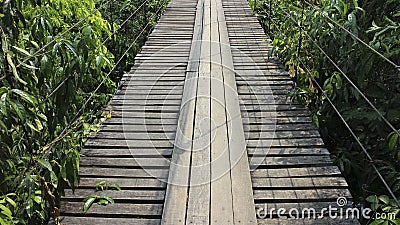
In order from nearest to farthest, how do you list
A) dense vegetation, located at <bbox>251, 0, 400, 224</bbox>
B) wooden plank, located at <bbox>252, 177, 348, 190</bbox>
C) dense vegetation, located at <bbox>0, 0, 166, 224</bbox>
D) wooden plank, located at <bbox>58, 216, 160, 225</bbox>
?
dense vegetation, located at <bbox>0, 0, 166, 224</bbox>, wooden plank, located at <bbox>58, 216, 160, 225</bbox>, wooden plank, located at <bbox>252, 177, 348, 190</bbox>, dense vegetation, located at <bbox>251, 0, 400, 224</bbox>

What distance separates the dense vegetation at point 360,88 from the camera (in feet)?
7.63

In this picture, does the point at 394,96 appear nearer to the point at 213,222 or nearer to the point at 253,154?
the point at 253,154

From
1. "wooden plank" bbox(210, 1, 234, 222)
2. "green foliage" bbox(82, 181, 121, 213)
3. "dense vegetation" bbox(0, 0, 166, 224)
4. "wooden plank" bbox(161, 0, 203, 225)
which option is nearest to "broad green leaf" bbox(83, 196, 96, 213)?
"green foliage" bbox(82, 181, 121, 213)

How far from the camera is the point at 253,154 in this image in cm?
231

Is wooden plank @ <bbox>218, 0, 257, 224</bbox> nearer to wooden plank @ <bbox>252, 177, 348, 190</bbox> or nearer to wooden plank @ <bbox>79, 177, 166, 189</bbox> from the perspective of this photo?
wooden plank @ <bbox>252, 177, 348, 190</bbox>

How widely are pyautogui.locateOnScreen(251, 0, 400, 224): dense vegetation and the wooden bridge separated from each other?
215 millimetres

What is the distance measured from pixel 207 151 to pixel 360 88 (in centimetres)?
103

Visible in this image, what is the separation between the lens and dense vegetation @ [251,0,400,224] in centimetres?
233

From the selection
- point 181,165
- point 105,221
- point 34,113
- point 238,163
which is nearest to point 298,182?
point 238,163

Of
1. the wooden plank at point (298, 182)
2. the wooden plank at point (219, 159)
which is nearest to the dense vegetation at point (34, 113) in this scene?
the wooden plank at point (219, 159)

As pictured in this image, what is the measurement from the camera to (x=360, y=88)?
256 cm

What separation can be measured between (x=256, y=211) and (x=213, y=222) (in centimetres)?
22

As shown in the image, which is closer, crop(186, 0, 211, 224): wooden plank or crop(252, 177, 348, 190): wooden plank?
crop(186, 0, 211, 224): wooden plank

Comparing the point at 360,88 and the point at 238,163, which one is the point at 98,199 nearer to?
the point at 238,163
